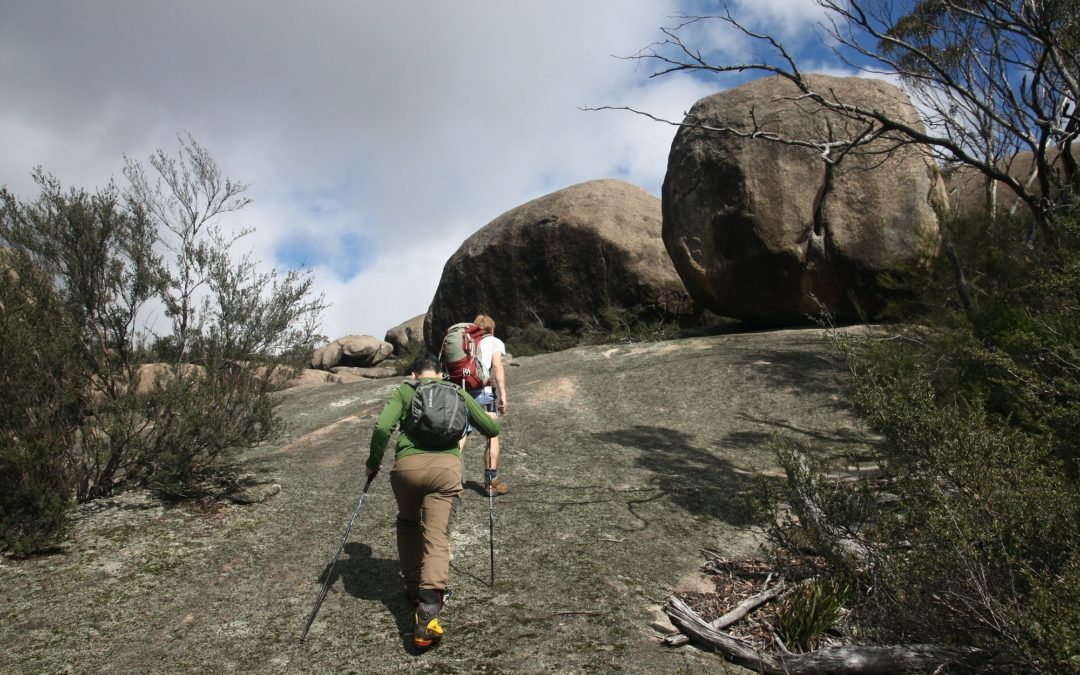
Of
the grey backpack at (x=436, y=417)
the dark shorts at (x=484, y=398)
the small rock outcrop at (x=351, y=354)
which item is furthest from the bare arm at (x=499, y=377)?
the small rock outcrop at (x=351, y=354)

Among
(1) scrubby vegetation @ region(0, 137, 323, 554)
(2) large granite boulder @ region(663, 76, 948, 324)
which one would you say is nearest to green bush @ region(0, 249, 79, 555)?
(1) scrubby vegetation @ region(0, 137, 323, 554)

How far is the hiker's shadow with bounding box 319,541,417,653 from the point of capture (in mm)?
4738

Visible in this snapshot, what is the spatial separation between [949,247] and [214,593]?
8895 millimetres

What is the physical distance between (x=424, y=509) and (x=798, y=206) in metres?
9.94

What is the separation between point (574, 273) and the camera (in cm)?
1814

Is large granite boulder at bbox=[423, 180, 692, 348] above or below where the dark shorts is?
above

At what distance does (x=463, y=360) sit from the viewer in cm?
684

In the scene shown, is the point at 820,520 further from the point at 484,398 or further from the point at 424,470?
the point at 484,398

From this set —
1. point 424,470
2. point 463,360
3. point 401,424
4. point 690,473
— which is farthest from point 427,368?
Result: point 690,473

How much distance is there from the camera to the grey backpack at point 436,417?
4684mm

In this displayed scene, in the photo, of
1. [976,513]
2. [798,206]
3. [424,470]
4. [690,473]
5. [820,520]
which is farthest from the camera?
[798,206]

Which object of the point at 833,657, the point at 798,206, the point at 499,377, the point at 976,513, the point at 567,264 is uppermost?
the point at 567,264

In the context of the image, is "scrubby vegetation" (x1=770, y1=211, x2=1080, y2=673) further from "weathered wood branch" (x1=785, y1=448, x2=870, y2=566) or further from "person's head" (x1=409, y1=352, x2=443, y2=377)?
"person's head" (x1=409, y1=352, x2=443, y2=377)

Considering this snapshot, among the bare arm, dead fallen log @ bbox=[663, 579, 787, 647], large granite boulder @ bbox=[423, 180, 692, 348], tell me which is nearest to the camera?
dead fallen log @ bbox=[663, 579, 787, 647]
